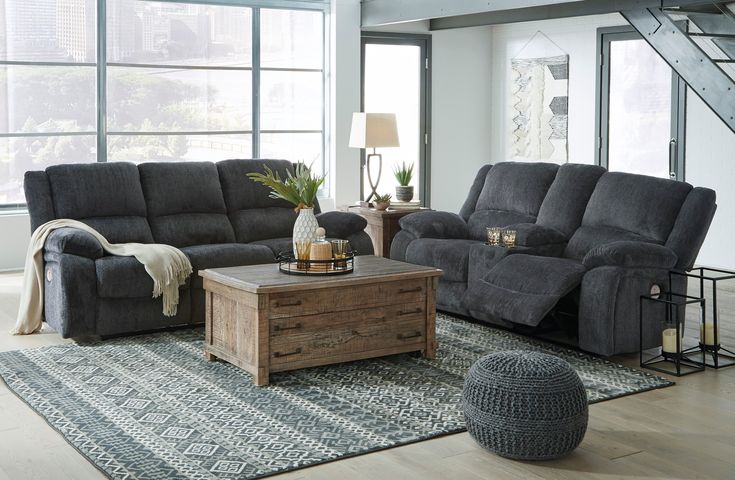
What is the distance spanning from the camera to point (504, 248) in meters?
5.70

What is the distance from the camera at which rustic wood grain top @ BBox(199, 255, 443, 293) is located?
4.63 meters

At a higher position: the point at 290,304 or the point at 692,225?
the point at 692,225

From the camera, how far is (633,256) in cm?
507

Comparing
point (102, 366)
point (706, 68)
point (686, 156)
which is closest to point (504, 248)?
point (706, 68)

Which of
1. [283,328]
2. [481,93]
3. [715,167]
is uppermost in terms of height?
[481,93]

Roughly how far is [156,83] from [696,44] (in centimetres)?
457

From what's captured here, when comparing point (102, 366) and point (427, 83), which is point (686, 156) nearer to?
point (427, 83)

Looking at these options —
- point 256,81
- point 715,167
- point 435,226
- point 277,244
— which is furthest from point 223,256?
point 715,167

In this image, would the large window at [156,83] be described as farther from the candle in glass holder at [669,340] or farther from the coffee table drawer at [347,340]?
the candle in glass holder at [669,340]

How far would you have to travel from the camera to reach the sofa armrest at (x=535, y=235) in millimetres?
5820

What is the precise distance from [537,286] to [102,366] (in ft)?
7.61

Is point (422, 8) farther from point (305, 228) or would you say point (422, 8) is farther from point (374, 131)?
point (305, 228)

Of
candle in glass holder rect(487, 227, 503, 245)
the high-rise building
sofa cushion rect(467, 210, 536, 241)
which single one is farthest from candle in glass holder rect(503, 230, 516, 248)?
the high-rise building

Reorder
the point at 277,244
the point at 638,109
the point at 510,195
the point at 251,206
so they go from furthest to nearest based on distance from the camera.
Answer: the point at 638,109, the point at 251,206, the point at 510,195, the point at 277,244
